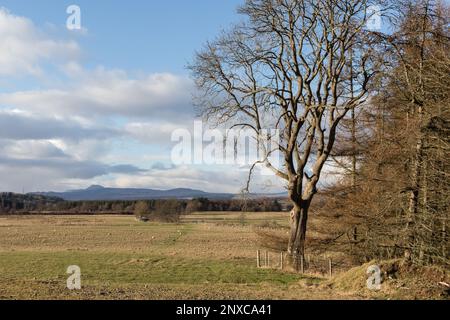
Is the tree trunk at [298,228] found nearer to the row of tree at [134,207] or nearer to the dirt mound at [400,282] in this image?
the dirt mound at [400,282]


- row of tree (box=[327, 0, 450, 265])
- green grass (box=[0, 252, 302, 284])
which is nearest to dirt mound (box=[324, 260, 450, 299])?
row of tree (box=[327, 0, 450, 265])

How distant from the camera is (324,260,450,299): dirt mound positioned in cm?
1264

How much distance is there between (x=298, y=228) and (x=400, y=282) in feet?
39.5

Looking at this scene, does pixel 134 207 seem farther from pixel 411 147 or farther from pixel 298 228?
pixel 411 147

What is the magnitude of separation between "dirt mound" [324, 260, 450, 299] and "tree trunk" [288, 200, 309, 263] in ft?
31.4

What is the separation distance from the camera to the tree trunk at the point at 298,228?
993 inches

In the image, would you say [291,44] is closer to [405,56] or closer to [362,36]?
[362,36]

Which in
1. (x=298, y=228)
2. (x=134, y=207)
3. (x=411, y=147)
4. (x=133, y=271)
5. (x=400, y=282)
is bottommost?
(x=133, y=271)

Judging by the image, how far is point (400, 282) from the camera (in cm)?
1348

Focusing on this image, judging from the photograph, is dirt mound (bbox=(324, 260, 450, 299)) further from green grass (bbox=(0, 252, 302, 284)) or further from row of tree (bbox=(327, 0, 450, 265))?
green grass (bbox=(0, 252, 302, 284))

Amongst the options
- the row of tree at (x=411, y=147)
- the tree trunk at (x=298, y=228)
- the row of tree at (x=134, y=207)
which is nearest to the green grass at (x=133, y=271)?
the tree trunk at (x=298, y=228)

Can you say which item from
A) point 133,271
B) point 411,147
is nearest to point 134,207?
point 133,271

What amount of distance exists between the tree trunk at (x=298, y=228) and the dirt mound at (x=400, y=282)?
9578 millimetres
